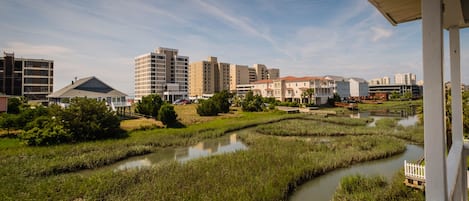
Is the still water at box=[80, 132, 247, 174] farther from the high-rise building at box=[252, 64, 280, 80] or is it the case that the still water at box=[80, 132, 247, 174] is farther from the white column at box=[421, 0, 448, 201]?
the high-rise building at box=[252, 64, 280, 80]

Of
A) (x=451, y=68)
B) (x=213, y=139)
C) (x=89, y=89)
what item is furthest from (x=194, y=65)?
(x=451, y=68)

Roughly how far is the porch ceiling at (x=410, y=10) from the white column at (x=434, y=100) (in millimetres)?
788

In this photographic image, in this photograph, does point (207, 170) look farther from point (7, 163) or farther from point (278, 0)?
point (7, 163)

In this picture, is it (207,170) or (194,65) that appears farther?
(194,65)

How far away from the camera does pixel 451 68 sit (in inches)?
103

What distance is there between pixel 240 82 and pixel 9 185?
73.4 meters

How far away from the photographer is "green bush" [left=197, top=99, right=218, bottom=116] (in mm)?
28484

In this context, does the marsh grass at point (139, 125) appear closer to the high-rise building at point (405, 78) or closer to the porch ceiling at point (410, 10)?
the porch ceiling at point (410, 10)

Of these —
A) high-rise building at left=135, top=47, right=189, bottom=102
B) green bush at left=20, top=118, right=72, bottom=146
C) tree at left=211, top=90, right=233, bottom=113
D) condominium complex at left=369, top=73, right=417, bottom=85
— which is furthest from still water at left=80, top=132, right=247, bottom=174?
condominium complex at left=369, top=73, right=417, bottom=85

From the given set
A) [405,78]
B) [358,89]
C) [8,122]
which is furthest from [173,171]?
[405,78]

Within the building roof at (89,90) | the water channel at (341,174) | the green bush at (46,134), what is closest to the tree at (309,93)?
the water channel at (341,174)

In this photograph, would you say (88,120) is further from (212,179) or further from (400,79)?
(400,79)

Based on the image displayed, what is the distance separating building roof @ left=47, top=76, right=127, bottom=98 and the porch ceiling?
26.0m

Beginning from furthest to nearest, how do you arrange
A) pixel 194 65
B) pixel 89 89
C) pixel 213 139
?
1. pixel 194 65
2. pixel 89 89
3. pixel 213 139
